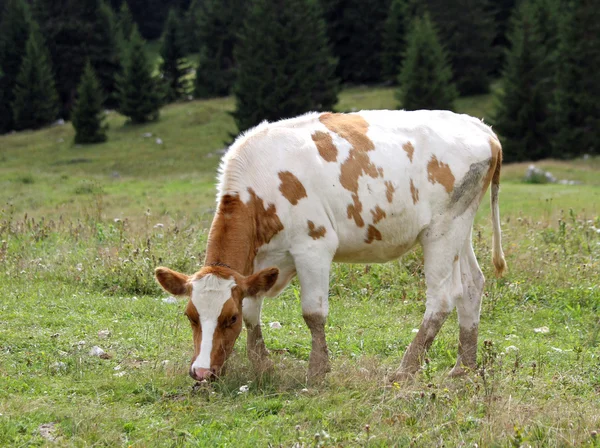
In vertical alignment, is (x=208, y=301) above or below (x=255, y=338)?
above

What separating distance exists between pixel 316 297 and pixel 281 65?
4547 centimetres

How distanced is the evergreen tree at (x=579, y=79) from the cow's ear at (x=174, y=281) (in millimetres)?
45603

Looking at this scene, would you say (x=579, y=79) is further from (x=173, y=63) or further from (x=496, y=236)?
(x=496, y=236)

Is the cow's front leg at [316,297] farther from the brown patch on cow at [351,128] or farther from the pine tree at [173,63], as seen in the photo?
the pine tree at [173,63]

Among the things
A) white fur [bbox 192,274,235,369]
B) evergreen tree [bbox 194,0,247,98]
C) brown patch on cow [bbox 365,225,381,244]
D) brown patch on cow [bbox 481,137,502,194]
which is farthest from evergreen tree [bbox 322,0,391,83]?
white fur [bbox 192,274,235,369]

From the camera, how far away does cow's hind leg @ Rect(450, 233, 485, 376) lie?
748cm

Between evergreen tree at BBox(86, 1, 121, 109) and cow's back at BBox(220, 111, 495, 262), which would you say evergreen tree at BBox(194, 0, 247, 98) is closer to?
evergreen tree at BBox(86, 1, 121, 109)

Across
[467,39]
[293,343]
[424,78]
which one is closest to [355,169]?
[293,343]

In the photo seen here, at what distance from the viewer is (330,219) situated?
693 centimetres

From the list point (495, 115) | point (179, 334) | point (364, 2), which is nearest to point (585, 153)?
point (495, 115)

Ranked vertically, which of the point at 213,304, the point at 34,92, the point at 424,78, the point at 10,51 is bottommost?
the point at 34,92

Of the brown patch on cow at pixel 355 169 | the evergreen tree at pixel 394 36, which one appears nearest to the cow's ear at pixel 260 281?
the brown patch on cow at pixel 355 169

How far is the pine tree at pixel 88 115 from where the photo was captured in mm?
50219

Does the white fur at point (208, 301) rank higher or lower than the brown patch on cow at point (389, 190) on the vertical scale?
lower
